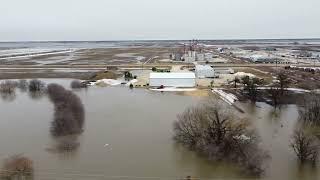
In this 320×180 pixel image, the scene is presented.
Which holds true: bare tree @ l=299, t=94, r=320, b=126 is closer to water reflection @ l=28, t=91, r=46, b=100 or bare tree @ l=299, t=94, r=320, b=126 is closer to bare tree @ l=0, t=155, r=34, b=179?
bare tree @ l=0, t=155, r=34, b=179

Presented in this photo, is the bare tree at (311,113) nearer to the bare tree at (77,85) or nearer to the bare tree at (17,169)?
the bare tree at (17,169)

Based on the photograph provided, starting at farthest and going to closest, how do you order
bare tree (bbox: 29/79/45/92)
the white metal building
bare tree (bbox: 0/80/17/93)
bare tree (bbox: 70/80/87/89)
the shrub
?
1. the white metal building
2. bare tree (bbox: 70/80/87/89)
3. the shrub
4. bare tree (bbox: 29/79/45/92)
5. bare tree (bbox: 0/80/17/93)

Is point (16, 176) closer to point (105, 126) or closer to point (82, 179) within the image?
point (82, 179)

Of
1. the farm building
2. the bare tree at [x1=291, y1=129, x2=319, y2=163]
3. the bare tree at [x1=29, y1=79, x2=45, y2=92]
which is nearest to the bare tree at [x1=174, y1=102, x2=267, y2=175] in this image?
the bare tree at [x1=291, y1=129, x2=319, y2=163]

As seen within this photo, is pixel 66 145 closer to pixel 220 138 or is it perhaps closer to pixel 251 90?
pixel 220 138

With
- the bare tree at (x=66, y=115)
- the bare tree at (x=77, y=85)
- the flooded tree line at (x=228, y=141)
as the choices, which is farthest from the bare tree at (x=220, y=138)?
the bare tree at (x=77, y=85)

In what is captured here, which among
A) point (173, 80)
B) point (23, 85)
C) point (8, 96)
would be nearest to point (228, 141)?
point (173, 80)
